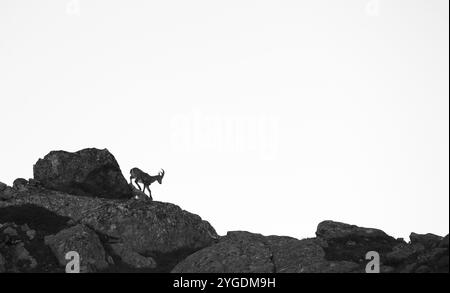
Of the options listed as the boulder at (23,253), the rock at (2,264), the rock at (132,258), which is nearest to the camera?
the rock at (2,264)

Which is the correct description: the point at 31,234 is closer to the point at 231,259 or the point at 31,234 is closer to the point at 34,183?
the point at 34,183

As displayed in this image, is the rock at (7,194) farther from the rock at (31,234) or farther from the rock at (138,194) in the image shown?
the rock at (138,194)

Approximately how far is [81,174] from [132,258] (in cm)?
1216

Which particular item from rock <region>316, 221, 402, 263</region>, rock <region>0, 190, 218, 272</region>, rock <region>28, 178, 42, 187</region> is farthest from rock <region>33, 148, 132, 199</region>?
rock <region>316, 221, 402, 263</region>

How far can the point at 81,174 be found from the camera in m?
43.9

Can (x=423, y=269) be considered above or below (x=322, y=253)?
above

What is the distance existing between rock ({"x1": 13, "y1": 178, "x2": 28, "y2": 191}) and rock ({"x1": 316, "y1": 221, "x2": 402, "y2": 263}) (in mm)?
25613

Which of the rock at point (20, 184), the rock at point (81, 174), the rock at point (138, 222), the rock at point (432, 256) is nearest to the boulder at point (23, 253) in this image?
the rock at point (138, 222)

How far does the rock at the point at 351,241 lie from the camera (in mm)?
34650

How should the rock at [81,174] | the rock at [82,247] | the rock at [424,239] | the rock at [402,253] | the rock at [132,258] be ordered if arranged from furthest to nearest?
the rock at [81,174]
the rock at [132,258]
the rock at [424,239]
the rock at [82,247]
the rock at [402,253]

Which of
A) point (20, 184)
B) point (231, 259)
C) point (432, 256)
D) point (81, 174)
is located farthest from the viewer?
point (81, 174)

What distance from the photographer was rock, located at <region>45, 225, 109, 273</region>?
108ft

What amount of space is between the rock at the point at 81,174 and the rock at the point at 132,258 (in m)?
8.90
